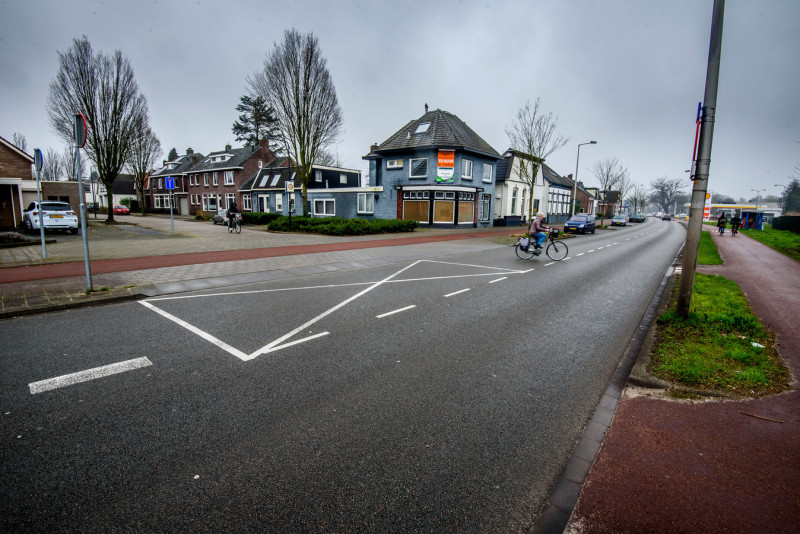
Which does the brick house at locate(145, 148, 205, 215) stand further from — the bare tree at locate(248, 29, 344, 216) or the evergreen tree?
the bare tree at locate(248, 29, 344, 216)

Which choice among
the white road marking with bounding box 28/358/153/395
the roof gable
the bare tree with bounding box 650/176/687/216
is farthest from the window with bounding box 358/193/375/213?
the bare tree with bounding box 650/176/687/216

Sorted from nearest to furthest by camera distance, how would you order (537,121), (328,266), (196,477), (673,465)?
(196,477) < (673,465) < (328,266) < (537,121)

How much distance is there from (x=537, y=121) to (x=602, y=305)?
2132 centimetres

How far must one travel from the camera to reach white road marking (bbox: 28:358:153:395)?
3.93 metres

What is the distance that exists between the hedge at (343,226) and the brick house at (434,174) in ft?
13.9

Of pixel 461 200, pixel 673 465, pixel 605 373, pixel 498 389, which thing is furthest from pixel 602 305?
pixel 461 200

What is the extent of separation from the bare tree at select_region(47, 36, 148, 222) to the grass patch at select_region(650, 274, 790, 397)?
3697cm

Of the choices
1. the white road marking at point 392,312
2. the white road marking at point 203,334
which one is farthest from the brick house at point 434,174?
the white road marking at point 203,334

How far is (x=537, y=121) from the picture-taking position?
25.7 m

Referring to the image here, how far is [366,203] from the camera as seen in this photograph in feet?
110

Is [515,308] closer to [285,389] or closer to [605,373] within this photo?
[605,373]

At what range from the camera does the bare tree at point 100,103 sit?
27581mm

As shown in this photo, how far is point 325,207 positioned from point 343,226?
14.6m

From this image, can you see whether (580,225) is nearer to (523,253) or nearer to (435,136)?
(435,136)
